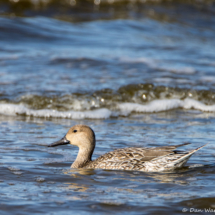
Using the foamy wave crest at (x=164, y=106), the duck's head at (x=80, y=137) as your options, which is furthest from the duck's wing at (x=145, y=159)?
the foamy wave crest at (x=164, y=106)

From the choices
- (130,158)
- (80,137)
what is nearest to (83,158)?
(80,137)

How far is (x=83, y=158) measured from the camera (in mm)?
6625

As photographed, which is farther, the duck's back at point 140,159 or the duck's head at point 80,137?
the duck's head at point 80,137

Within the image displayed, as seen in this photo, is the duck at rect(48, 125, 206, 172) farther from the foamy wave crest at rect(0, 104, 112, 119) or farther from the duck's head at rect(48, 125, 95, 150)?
the foamy wave crest at rect(0, 104, 112, 119)

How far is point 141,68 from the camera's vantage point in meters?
13.1

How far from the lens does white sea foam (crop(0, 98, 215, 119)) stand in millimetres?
9781

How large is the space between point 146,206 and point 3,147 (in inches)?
121

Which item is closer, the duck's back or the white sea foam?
the duck's back

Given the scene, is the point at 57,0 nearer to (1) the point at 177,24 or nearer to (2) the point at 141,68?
(1) the point at 177,24

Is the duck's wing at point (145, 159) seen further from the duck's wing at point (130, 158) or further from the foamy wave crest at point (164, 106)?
the foamy wave crest at point (164, 106)

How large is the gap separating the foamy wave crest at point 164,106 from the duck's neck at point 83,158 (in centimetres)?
359

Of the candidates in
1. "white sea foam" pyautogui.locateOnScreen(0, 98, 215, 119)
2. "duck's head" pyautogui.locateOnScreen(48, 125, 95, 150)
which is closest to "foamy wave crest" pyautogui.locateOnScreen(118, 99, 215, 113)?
"white sea foam" pyautogui.locateOnScreen(0, 98, 215, 119)

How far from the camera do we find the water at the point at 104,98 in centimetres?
519

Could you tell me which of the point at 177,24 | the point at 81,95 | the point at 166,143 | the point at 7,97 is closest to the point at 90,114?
the point at 81,95
